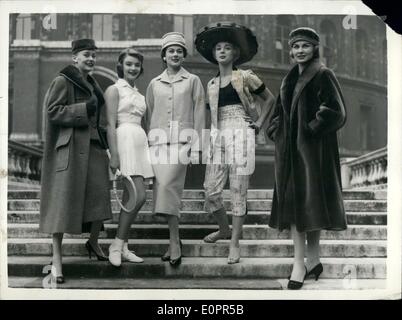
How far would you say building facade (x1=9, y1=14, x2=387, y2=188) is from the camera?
5207 millimetres

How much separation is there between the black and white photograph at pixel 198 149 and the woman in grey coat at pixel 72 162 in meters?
0.01

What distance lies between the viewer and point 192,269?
506 cm

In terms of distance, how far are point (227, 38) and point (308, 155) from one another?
1288 millimetres

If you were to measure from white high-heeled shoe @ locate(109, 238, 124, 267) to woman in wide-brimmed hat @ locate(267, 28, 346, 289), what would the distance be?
143 cm

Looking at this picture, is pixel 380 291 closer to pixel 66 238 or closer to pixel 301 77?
pixel 301 77

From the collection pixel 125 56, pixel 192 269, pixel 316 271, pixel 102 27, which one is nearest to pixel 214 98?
pixel 125 56

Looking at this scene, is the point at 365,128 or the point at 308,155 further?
the point at 365,128

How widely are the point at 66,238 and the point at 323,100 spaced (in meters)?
2.64

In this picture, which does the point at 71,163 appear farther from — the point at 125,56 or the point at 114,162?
the point at 125,56

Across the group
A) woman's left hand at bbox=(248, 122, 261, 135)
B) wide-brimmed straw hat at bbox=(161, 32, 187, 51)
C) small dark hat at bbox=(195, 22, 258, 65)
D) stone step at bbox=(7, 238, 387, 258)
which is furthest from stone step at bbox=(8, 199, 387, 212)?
wide-brimmed straw hat at bbox=(161, 32, 187, 51)

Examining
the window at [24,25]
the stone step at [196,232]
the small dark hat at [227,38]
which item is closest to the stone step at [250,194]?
the stone step at [196,232]

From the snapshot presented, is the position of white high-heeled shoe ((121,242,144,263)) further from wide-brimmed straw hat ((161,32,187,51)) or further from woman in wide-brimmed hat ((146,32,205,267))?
wide-brimmed straw hat ((161,32,187,51))

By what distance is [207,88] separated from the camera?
17.1 feet

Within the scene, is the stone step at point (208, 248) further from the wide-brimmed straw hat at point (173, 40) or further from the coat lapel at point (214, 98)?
the wide-brimmed straw hat at point (173, 40)
